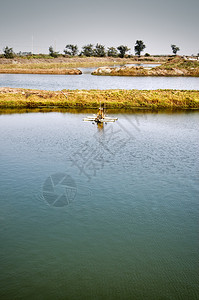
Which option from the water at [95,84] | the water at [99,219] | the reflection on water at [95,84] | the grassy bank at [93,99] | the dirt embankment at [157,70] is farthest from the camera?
the dirt embankment at [157,70]

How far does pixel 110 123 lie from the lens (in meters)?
57.9

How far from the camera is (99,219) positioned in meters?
24.7

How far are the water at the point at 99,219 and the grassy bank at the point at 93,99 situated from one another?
27741 millimetres

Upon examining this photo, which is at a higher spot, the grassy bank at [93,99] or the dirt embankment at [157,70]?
the dirt embankment at [157,70]

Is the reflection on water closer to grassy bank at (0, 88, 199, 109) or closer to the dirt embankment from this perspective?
grassy bank at (0, 88, 199, 109)

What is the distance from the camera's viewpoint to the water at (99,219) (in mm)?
18266

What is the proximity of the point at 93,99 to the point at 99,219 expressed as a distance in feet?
170

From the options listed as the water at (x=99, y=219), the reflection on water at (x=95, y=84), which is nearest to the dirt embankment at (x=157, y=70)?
the reflection on water at (x=95, y=84)

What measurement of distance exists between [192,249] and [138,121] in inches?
1596

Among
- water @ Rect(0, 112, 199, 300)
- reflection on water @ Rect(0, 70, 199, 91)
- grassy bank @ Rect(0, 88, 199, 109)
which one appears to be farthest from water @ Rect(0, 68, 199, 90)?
water @ Rect(0, 112, 199, 300)

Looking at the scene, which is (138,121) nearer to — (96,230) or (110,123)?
(110,123)

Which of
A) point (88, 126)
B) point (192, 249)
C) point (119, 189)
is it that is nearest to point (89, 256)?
point (192, 249)

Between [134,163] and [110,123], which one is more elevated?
[110,123]

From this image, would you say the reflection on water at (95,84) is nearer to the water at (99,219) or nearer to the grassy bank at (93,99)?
the grassy bank at (93,99)
